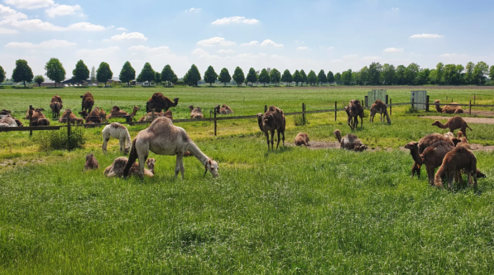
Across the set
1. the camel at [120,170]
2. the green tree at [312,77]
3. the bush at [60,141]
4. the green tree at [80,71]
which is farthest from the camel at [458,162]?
the green tree at [312,77]

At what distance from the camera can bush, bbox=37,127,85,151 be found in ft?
51.5

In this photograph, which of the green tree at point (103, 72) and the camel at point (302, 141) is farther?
the green tree at point (103, 72)

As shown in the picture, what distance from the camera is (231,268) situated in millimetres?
4711

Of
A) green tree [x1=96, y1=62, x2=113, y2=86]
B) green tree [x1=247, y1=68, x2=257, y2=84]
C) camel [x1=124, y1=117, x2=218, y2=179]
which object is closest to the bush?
camel [x1=124, y1=117, x2=218, y2=179]

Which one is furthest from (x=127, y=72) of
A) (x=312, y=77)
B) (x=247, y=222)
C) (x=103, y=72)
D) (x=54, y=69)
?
(x=247, y=222)

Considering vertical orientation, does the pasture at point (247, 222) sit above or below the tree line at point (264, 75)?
below

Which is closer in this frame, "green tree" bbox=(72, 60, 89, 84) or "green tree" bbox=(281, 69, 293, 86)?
"green tree" bbox=(72, 60, 89, 84)

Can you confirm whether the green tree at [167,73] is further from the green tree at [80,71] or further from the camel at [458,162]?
the camel at [458,162]

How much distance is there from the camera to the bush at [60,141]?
51.5 ft

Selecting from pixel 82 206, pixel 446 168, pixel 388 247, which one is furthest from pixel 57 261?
pixel 446 168

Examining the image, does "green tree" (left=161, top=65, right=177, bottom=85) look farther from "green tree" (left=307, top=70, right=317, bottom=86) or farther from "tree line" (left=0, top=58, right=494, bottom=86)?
"green tree" (left=307, top=70, right=317, bottom=86)

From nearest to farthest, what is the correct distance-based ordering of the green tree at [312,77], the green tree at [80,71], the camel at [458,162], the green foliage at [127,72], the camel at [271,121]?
the camel at [458,162] → the camel at [271,121] → the green tree at [80,71] → the green foliage at [127,72] → the green tree at [312,77]

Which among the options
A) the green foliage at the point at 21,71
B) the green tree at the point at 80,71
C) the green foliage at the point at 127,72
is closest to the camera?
the green foliage at the point at 21,71

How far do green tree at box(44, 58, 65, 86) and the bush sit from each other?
13057 centimetres
